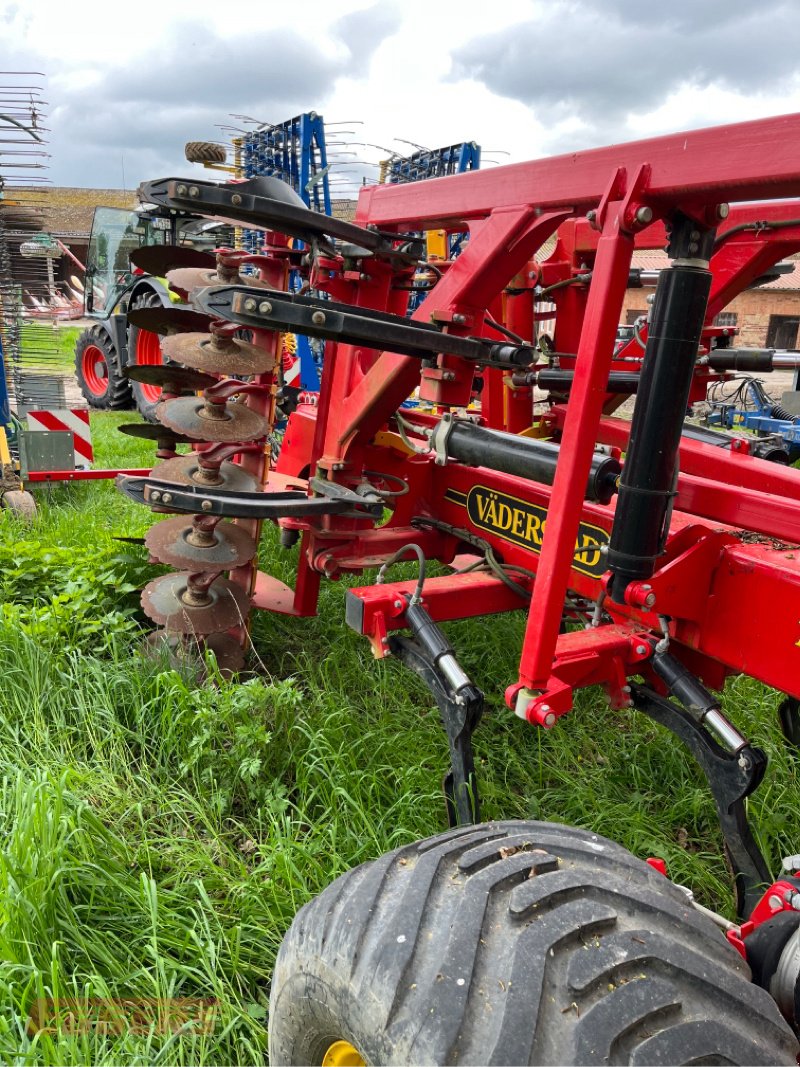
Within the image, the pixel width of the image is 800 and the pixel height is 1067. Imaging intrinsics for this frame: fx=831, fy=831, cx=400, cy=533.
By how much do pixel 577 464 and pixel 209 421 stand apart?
1.66 metres

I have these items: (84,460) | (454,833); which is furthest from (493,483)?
(84,460)

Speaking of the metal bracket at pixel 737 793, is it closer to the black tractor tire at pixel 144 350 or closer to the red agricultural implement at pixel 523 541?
the red agricultural implement at pixel 523 541

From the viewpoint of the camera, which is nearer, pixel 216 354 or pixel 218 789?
pixel 218 789

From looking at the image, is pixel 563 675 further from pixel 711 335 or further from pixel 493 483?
pixel 711 335

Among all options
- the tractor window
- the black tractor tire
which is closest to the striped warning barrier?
the black tractor tire

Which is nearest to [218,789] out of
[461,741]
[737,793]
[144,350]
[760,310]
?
[461,741]

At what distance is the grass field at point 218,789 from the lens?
189cm

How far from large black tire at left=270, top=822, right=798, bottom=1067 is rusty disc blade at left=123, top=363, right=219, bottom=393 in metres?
2.04

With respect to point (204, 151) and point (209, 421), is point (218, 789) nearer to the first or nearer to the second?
point (209, 421)

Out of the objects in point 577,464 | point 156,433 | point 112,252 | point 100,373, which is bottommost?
point 100,373

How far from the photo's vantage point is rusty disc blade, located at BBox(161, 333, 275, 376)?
2793mm

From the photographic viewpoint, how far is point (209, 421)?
291 centimetres

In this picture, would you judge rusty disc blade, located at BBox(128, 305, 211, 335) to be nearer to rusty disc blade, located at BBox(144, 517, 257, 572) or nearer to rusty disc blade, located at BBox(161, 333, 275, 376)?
rusty disc blade, located at BBox(161, 333, 275, 376)

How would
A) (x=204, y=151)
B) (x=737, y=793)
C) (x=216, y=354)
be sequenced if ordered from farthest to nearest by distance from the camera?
(x=204, y=151) → (x=216, y=354) → (x=737, y=793)
